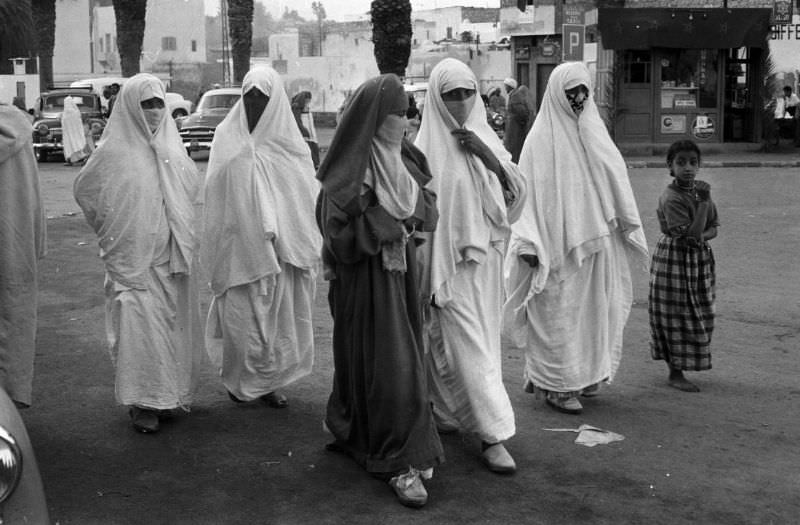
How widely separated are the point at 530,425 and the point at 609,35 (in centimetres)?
2087

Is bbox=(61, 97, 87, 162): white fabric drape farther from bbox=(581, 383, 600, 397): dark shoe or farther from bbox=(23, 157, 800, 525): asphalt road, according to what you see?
bbox=(581, 383, 600, 397): dark shoe

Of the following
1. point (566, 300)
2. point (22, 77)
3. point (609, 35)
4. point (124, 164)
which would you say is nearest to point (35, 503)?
point (124, 164)

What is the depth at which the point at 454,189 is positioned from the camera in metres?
5.16

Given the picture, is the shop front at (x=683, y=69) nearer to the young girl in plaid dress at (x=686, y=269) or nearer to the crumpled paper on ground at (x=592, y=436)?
the young girl in plaid dress at (x=686, y=269)

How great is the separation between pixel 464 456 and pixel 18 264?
2.10 metres

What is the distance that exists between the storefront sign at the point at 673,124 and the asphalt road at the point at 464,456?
740 inches

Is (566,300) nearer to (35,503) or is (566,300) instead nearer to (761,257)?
(35,503)

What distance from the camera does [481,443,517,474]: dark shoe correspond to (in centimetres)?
500

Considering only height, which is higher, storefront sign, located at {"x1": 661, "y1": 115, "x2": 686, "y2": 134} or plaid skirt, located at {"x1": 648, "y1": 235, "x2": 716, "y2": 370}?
storefront sign, located at {"x1": 661, "y1": 115, "x2": 686, "y2": 134}

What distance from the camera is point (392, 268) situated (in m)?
4.65

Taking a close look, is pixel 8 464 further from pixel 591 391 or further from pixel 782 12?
pixel 782 12

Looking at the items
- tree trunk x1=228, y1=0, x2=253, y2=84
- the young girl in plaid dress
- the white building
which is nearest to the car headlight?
the young girl in plaid dress

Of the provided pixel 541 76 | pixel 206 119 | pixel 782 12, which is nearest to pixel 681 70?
pixel 782 12

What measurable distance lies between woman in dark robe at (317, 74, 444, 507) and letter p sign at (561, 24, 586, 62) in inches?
A: 698
